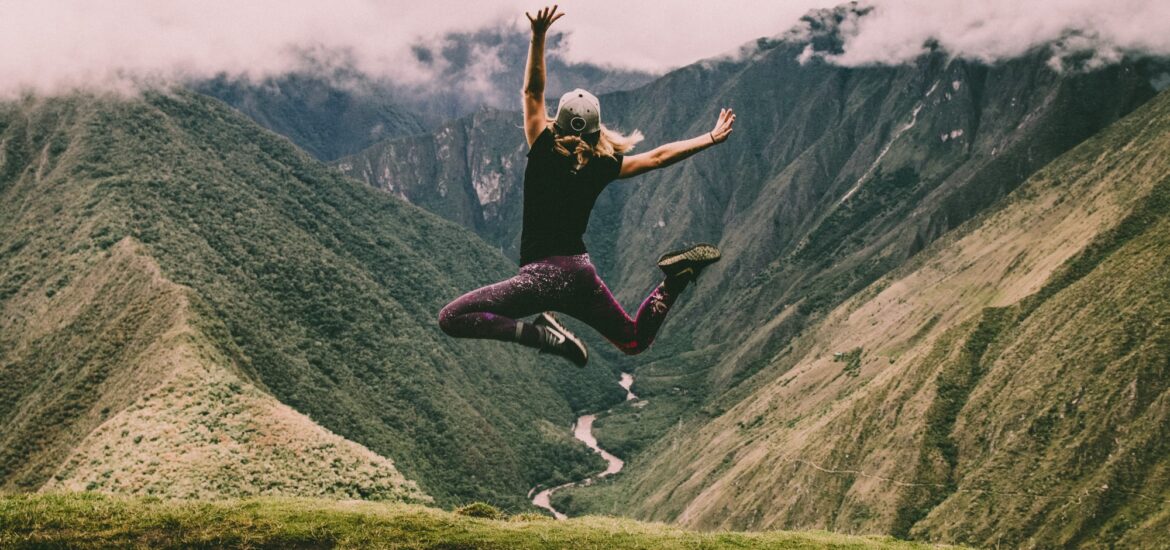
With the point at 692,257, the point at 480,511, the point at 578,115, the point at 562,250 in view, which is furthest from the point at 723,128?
the point at 480,511

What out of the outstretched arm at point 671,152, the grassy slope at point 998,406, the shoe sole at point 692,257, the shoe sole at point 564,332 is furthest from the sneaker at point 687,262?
the grassy slope at point 998,406

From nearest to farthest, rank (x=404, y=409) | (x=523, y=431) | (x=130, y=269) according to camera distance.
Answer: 1. (x=130, y=269)
2. (x=404, y=409)
3. (x=523, y=431)

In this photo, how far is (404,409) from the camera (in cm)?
15300

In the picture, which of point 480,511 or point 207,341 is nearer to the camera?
point 480,511

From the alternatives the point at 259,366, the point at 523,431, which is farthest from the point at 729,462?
the point at 259,366

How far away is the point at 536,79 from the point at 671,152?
204 centimetres

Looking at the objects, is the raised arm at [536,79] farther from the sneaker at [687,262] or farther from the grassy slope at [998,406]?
the grassy slope at [998,406]

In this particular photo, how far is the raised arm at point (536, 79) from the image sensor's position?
8.72 metres

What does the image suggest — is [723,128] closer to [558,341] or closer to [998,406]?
[558,341]

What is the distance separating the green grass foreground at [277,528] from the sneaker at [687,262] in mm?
8991

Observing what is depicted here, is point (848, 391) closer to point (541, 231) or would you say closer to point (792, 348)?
point (792, 348)

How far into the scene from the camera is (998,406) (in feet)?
351

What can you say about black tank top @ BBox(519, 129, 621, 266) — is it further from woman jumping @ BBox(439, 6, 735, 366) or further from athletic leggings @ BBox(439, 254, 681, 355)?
athletic leggings @ BBox(439, 254, 681, 355)

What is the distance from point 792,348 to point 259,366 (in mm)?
127889
